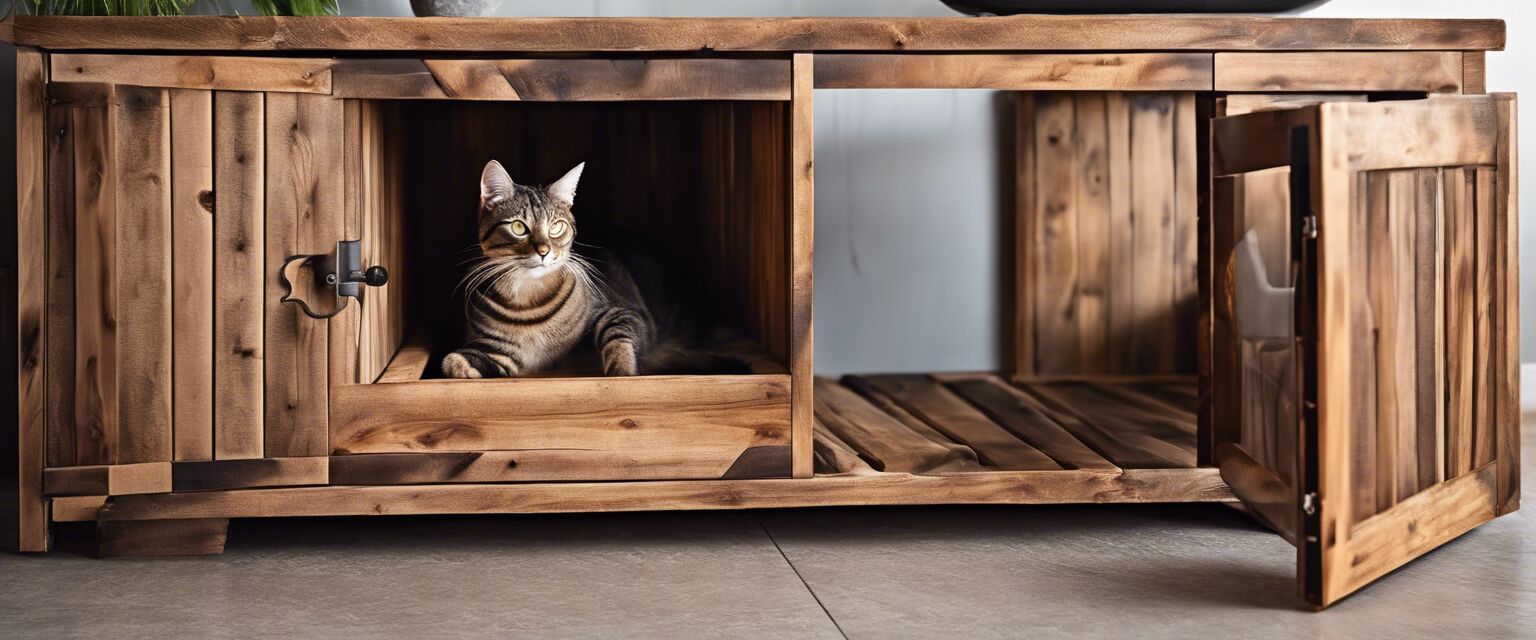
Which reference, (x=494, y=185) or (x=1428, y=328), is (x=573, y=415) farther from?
(x=1428, y=328)

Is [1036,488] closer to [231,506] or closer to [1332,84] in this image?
[1332,84]

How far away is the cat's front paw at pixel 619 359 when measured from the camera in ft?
6.63

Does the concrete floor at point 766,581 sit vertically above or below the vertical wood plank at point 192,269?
below

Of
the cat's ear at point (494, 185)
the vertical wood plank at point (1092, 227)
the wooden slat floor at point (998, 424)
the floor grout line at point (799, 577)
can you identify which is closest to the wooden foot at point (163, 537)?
the cat's ear at point (494, 185)

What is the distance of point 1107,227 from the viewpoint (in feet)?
9.58

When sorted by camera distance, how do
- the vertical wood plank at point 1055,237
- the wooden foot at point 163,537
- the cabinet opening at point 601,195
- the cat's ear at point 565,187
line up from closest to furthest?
1. the wooden foot at point 163,537
2. the cat's ear at point 565,187
3. the cabinet opening at point 601,195
4. the vertical wood plank at point 1055,237

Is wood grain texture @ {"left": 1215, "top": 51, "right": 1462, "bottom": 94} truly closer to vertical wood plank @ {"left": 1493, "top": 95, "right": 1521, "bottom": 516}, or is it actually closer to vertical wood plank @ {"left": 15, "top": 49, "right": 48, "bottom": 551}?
vertical wood plank @ {"left": 1493, "top": 95, "right": 1521, "bottom": 516}

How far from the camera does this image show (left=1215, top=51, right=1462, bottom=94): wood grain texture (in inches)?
75.1

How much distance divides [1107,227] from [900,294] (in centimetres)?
50

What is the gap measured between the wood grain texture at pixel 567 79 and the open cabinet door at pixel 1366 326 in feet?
2.31

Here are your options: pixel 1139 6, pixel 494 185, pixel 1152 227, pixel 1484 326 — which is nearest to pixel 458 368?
pixel 494 185

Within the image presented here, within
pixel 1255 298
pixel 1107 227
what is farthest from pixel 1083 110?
pixel 1255 298

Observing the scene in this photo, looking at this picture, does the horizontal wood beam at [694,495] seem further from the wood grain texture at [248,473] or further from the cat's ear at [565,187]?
the cat's ear at [565,187]

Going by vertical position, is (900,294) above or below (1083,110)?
below
